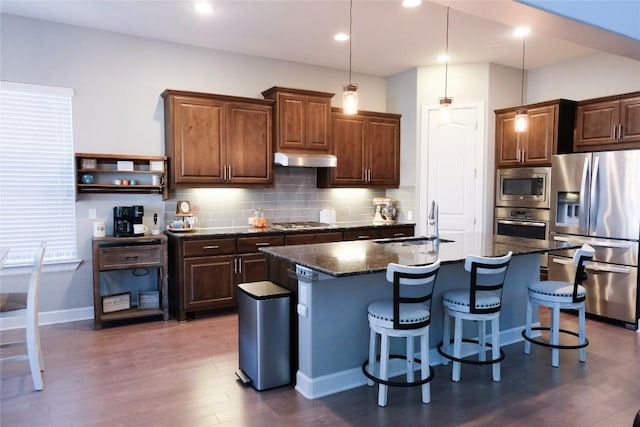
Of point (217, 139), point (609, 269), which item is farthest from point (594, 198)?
point (217, 139)

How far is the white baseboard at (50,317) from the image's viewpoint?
416 cm

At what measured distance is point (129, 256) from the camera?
14.0 ft

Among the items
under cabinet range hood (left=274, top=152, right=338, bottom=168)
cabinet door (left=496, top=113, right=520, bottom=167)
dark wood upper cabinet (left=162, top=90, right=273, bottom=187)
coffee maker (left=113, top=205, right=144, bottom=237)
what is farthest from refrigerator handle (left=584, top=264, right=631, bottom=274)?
coffee maker (left=113, top=205, right=144, bottom=237)

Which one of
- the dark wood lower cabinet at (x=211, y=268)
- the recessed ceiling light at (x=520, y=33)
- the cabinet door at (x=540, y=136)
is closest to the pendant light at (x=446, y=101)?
the recessed ceiling light at (x=520, y=33)

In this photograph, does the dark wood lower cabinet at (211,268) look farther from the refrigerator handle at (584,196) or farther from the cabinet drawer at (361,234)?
the refrigerator handle at (584,196)

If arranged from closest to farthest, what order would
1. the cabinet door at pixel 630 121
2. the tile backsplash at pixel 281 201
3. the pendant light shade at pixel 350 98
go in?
the pendant light shade at pixel 350 98
the cabinet door at pixel 630 121
the tile backsplash at pixel 281 201

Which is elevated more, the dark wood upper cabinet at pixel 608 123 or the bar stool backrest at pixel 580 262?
the dark wood upper cabinet at pixel 608 123

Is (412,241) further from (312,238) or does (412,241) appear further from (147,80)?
(147,80)

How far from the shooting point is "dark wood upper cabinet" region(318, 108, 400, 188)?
566cm

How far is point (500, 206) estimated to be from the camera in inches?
218

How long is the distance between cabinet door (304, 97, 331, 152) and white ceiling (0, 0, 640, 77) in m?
0.58

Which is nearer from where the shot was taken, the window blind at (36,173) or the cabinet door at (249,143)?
the window blind at (36,173)

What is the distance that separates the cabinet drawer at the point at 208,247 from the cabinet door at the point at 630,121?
4.22 meters

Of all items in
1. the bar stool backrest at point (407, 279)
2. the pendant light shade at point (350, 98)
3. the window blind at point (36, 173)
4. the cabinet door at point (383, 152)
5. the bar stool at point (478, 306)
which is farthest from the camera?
the cabinet door at point (383, 152)
